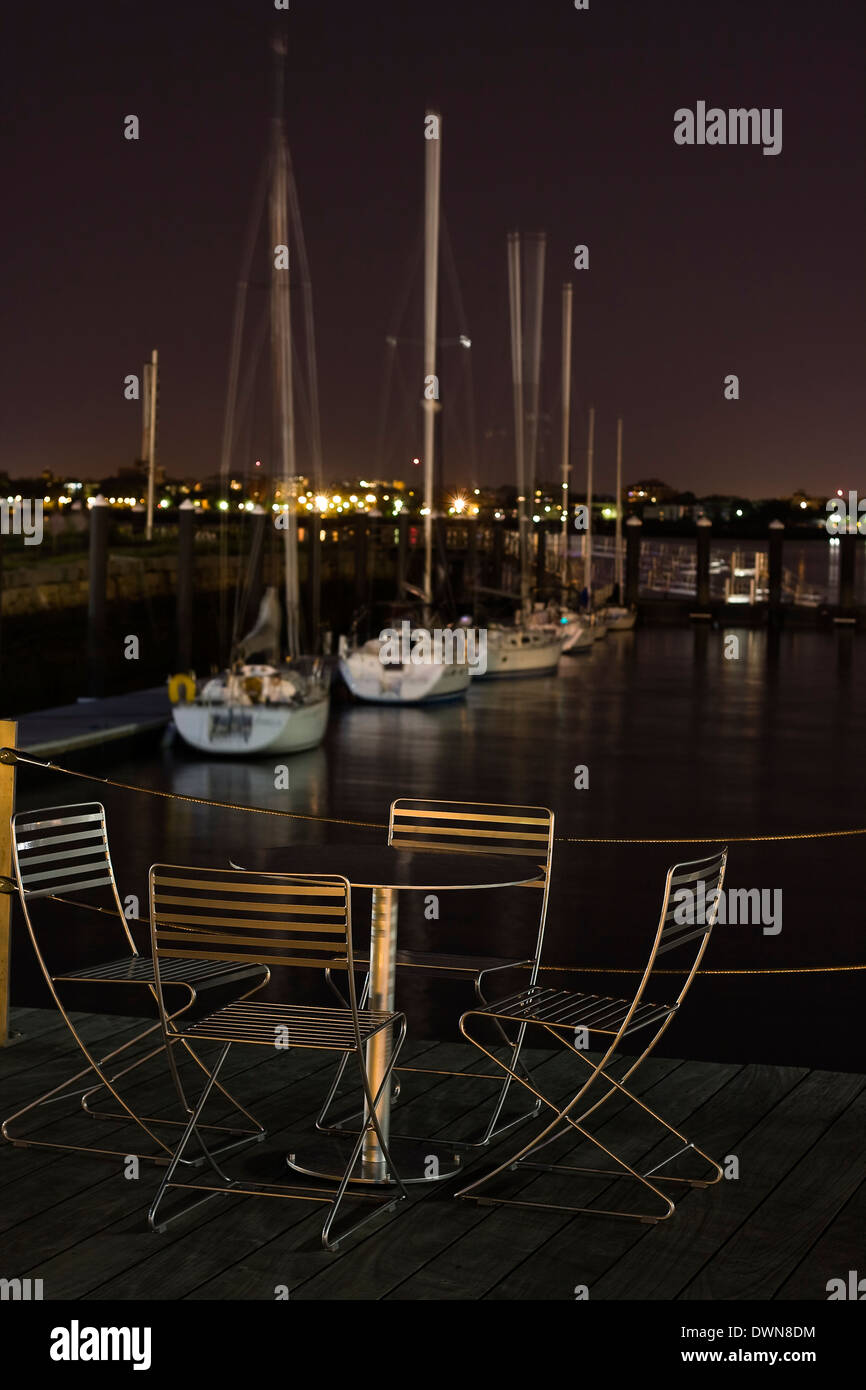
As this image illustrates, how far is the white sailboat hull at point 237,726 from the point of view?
21406mm

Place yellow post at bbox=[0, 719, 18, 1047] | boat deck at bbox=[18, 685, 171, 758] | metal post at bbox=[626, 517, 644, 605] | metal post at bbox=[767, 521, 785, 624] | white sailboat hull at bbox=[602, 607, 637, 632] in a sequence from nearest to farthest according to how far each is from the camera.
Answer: yellow post at bbox=[0, 719, 18, 1047]
boat deck at bbox=[18, 685, 171, 758]
white sailboat hull at bbox=[602, 607, 637, 632]
metal post at bbox=[767, 521, 785, 624]
metal post at bbox=[626, 517, 644, 605]

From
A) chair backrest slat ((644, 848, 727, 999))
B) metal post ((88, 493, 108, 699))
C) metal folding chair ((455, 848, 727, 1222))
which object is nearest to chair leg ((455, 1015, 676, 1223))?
metal folding chair ((455, 848, 727, 1222))

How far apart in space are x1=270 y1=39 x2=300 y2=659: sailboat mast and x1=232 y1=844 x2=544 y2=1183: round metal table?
15.4 m

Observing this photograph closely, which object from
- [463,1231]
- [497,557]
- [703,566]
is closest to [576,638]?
[703,566]

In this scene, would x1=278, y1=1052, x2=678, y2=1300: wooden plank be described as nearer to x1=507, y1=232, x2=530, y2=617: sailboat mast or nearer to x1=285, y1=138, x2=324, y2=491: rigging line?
x1=285, y1=138, x2=324, y2=491: rigging line

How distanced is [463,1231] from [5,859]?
2.51m

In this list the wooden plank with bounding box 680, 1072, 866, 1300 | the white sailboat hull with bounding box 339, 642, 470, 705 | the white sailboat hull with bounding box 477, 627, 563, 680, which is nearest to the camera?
the wooden plank with bounding box 680, 1072, 866, 1300

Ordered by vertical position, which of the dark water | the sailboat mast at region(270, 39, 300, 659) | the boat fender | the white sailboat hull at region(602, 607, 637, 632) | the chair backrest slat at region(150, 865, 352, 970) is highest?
the sailboat mast at region(270, 39, 300, 659)

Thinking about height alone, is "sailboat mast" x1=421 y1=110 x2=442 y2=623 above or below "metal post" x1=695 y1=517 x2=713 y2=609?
above

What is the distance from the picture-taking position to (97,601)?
2511 centimetres

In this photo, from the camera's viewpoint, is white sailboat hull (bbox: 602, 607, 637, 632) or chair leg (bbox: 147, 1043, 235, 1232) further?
white sailboat hull (bbox: 602, 607, 637, 632)

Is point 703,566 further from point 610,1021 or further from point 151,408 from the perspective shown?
point 610,1021

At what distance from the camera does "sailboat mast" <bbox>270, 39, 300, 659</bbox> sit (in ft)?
66.6
